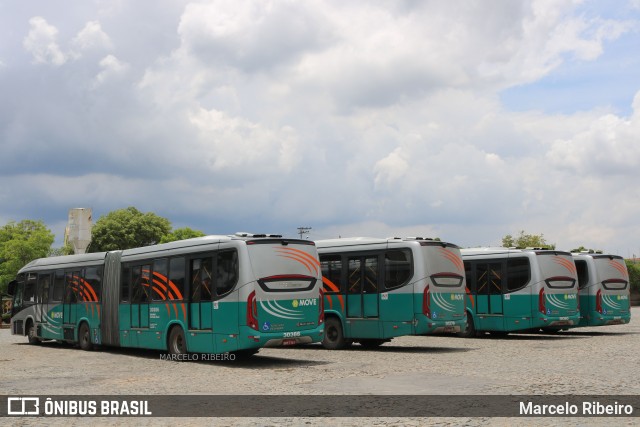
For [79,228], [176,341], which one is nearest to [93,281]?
[176,341]

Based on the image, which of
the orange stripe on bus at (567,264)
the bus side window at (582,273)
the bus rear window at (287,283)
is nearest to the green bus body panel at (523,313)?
the orange stripe on bus at (567,264)

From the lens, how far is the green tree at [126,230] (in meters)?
85.6

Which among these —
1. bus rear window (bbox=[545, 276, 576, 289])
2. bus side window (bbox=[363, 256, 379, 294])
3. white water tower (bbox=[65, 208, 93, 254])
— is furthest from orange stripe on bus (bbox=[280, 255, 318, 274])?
white water tower (bbox=[65, 208, 93, 254])

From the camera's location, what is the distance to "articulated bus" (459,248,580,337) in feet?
82.1

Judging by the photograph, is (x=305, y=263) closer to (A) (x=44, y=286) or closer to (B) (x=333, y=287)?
(B) (x=333, y=287)

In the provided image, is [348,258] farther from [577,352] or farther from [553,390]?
[553,390]

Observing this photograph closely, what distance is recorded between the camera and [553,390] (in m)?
11.9

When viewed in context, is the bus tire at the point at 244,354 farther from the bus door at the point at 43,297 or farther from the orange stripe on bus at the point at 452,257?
the bus door at the point at 43,297

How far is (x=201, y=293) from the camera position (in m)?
18.0

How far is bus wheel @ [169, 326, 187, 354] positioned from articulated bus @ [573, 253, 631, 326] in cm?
1536

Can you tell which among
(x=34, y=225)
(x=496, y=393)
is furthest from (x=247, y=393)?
(x=34, y=225)

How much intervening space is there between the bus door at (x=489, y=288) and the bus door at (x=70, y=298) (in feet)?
42.3

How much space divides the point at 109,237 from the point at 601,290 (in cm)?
6664

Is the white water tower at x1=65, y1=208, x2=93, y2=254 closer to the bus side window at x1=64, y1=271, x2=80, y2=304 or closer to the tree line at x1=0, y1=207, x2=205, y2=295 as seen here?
the tree line at x1=0, y1=207, x2=205, y2=295
